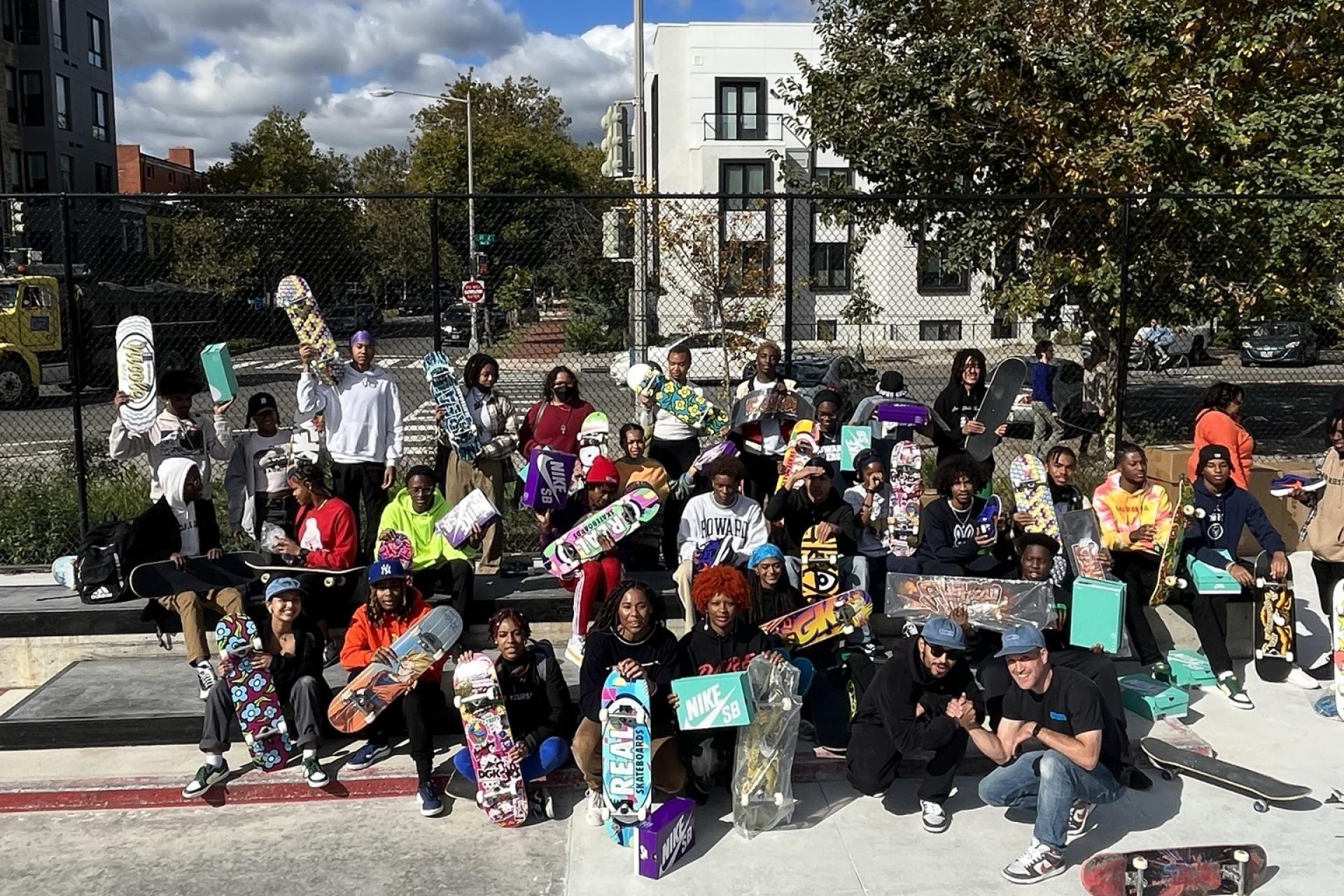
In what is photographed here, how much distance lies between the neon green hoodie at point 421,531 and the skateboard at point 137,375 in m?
1.67

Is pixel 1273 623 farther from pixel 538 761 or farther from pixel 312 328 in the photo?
pixel 312 328

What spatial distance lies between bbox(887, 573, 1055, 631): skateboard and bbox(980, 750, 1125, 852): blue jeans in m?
1.07

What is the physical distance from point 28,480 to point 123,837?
4.85m

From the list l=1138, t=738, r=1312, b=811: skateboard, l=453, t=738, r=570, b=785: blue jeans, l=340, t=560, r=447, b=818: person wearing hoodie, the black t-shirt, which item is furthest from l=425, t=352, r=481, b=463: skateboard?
l=1138, t=738, r=1312, b=811: skateboard

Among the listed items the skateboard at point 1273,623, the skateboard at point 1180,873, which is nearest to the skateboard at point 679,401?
the skateboard at point 1273,623

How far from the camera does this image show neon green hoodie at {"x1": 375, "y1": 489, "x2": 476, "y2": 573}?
21.3 feet

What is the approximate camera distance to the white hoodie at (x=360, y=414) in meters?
7.12

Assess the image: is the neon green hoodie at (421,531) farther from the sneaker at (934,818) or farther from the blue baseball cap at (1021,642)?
the blue baseball cap at (1021,642)

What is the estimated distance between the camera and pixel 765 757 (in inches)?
195

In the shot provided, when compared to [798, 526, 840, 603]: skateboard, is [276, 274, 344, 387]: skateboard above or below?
above

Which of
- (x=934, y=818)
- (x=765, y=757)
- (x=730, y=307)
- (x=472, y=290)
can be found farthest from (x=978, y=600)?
(x=472, y=290)

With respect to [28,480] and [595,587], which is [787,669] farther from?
[28,480]

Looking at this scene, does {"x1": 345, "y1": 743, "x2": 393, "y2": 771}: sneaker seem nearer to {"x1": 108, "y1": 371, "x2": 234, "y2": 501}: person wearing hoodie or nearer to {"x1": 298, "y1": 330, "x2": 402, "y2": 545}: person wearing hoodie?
{"x1": 298, "y1": 330, "x2": 402, "y2": 545}: person wearing hoodie

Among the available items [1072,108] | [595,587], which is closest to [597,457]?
[595,587]
